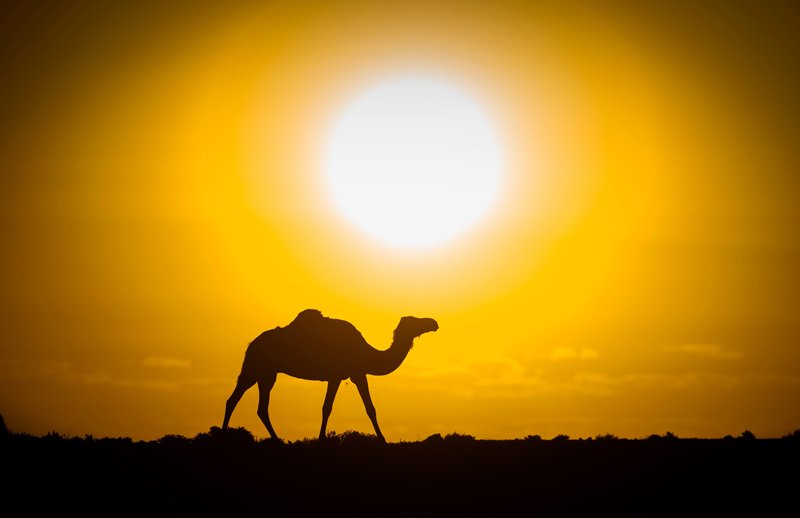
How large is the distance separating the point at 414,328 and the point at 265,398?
571 cm

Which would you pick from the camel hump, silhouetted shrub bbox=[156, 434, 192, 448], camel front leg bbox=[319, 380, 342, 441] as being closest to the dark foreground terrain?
silhouetted shrub bbox=[156, 434, 192, 448]

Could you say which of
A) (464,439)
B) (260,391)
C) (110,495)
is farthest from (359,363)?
(110,495)

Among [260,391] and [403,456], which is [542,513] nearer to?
[403,456]

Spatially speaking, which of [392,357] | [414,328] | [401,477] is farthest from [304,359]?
[401,477]

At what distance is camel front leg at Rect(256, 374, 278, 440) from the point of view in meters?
34.2

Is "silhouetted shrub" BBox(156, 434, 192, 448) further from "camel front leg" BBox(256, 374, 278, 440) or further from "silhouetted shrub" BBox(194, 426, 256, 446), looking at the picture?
"camel front leg" BBox(256, 374, 278, 440)

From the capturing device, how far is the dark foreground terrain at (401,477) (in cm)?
2406

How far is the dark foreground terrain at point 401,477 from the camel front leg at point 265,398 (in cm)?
350

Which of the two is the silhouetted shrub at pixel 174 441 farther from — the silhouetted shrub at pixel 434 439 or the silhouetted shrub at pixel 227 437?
the silhouetted shrub at pixel 434 439

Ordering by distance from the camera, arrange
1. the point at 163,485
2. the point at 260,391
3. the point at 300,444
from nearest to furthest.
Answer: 1. the point at 163,485
2. the point at 300,444
3. the point at 260,391

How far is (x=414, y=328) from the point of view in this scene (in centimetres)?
3744

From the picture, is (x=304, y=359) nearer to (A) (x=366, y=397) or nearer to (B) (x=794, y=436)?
(A) (x=366, y=397)

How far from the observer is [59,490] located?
2489 centimetres

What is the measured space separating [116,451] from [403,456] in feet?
24.7
